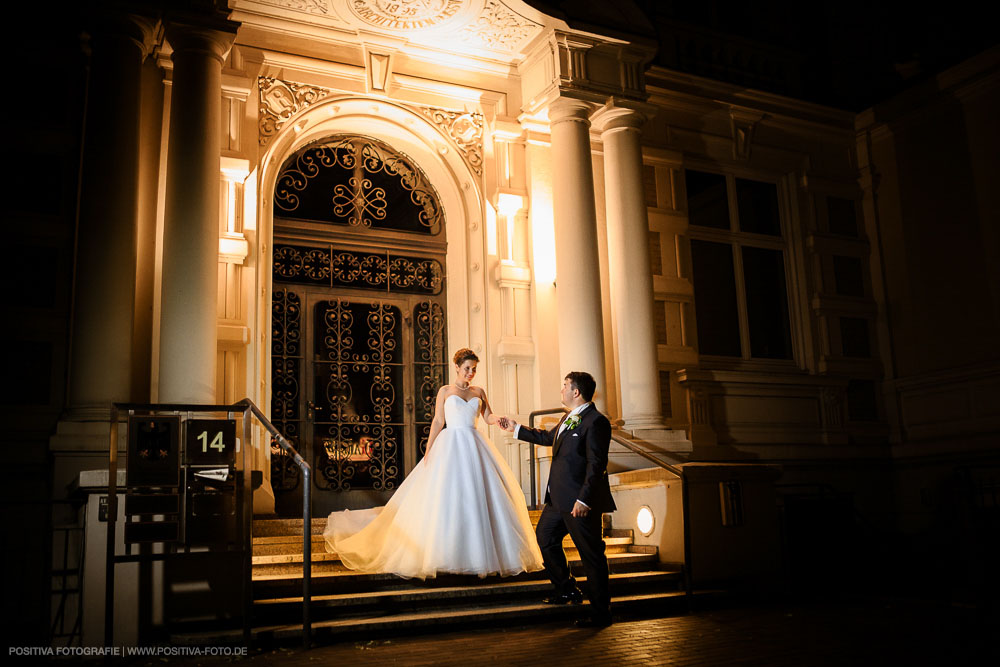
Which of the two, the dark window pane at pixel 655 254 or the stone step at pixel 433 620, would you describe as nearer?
the stone step at pixel 433 620

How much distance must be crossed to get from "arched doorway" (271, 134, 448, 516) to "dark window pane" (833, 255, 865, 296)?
5.54m

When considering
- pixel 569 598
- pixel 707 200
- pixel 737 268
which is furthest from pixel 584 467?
pixel 707 200

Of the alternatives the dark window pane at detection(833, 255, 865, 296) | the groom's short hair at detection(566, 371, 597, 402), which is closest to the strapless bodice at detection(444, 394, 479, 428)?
the groom's short hair at detection(566, 371, 597, 402)

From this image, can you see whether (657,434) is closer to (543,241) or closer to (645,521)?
(645,521)

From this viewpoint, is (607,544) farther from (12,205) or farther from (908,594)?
(12,205)

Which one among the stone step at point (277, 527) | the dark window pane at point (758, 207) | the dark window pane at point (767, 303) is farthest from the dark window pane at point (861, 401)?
the stone step at point (277, 527)

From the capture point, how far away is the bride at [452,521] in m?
6.77

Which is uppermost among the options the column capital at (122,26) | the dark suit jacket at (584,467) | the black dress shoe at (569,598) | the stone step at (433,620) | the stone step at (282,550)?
the column capital at (122,26)

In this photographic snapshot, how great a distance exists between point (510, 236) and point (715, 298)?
3.05m

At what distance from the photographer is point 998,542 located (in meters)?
9.91

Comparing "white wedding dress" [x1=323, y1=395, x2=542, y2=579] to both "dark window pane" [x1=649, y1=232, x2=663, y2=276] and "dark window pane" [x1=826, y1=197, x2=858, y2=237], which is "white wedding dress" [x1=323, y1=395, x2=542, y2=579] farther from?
"dark window pane" [x1=826, y1=197, x2=858, y2=237]

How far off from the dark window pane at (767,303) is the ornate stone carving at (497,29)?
4.32 meters

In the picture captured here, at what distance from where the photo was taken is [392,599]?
645 centimetres

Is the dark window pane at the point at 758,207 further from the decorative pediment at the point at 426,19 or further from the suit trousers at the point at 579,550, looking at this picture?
the suit trousers at the point at 579,550
